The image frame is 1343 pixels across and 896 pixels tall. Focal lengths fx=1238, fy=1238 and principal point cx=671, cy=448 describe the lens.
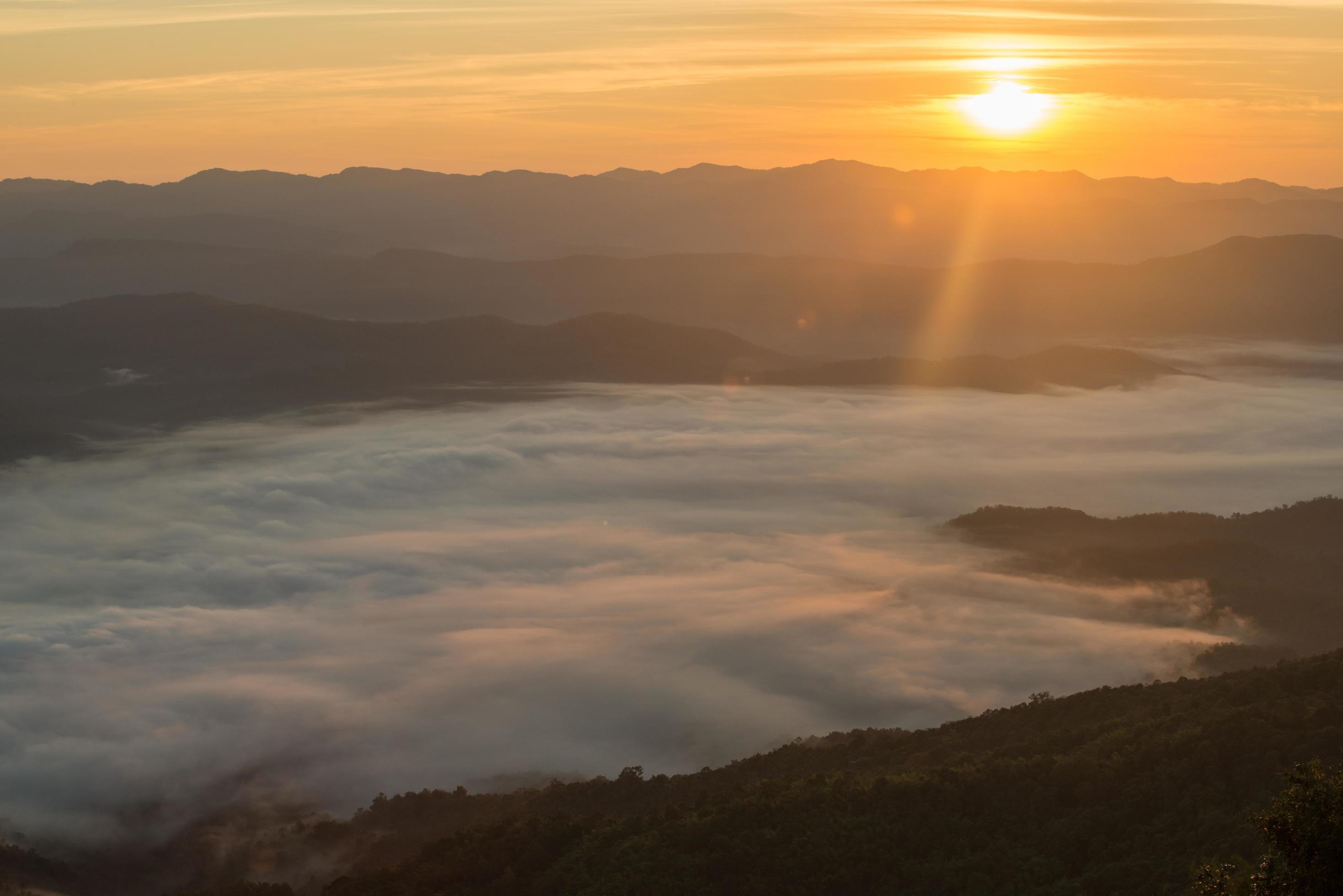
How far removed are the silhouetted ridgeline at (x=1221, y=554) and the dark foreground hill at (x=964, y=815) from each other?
75.5ft

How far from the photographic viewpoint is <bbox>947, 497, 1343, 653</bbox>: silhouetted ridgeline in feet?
201

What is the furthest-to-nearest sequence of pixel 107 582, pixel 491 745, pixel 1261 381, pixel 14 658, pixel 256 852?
pixel 1261 381 < pixel 107 582 < pixel 14 658 < pixel 491 745 < pixel 256 852

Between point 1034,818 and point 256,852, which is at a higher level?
point 256,852

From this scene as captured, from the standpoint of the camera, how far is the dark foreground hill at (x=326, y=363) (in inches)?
6068

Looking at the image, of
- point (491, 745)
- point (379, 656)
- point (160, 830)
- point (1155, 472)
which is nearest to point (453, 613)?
point (379, 656)

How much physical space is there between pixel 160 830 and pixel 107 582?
43.5 metres

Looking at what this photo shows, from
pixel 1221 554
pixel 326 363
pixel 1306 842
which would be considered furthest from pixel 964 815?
pixel 326 363

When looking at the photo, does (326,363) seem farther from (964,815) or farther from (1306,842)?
(1306,842)

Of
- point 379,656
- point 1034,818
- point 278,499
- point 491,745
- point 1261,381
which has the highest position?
point 1261,381

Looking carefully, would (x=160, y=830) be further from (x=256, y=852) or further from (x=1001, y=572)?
(x=1001, y=572)

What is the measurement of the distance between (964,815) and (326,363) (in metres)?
148

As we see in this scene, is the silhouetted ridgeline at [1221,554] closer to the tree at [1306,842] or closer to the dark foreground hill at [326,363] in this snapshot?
the tree at [1306,842]

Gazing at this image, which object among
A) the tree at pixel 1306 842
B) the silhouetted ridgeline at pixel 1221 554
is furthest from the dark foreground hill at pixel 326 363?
the tree at pixel 1306 842

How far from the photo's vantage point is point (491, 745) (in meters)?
54.0
